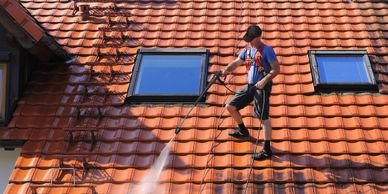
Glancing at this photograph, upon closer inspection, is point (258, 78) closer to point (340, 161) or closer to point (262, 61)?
point (262, 61)

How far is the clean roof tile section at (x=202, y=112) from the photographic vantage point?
18.7ft

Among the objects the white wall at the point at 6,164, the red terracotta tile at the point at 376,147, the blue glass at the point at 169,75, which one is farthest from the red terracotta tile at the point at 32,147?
the red terracotta tile at the point at 376,147

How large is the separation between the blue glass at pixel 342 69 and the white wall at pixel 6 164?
13.9 ft

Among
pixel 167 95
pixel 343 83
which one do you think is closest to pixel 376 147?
pixel 343 83

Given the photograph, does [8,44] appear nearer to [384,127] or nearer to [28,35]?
[28,35]

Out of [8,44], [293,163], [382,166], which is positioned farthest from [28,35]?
[382,166]

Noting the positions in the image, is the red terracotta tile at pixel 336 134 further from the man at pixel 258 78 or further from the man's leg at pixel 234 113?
the man's leg at pixel 234 113

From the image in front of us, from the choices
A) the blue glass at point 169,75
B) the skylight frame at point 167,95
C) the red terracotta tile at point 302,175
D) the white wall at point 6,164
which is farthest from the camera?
the blue glass at point 169,75

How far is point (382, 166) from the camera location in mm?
5668

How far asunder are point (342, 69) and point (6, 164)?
15.6ft

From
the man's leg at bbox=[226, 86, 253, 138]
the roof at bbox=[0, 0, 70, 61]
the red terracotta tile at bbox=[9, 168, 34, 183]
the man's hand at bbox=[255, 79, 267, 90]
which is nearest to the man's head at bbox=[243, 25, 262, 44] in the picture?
the man's hand at bbox=[255, 79, 267, 90]

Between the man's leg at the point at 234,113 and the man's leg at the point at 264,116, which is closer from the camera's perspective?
the man's leg at the point at 264,116

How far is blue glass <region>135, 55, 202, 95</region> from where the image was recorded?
6875 millimetres

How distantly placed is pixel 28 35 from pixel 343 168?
14.2 feet
